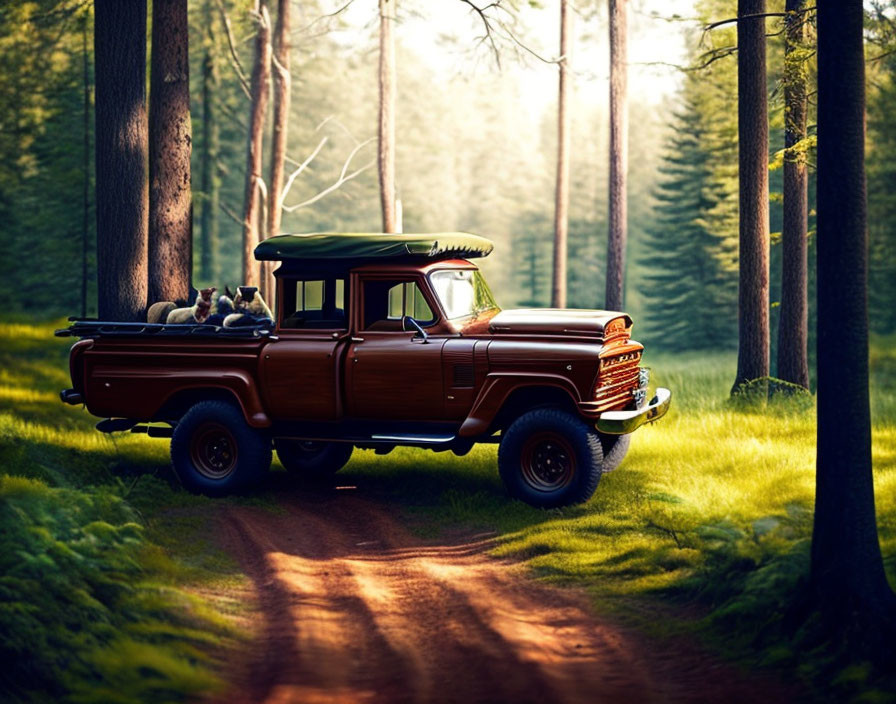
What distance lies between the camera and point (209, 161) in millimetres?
40406

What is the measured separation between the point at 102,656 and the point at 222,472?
523cm

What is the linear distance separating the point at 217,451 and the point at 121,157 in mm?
4931

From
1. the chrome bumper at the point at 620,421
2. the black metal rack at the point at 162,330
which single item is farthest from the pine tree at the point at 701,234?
the black metal rack at the point at 162,330

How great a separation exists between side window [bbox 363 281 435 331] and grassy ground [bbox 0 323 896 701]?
209cm

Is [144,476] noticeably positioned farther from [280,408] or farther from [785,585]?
[785,585]

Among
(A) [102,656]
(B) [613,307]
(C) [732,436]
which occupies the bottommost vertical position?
(A) [102,656]

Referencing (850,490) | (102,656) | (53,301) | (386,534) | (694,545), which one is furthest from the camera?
(53,301)

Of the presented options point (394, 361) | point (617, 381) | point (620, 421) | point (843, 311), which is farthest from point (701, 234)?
point (843, 311)

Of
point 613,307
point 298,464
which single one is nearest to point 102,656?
point 298,464

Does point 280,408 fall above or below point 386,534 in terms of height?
above

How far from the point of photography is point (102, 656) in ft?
25.0

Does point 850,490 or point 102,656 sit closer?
point 102,656

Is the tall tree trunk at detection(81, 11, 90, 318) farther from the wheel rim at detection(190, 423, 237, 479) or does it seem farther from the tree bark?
Result: the wheel rim at detection(190, 423, 237, 479)

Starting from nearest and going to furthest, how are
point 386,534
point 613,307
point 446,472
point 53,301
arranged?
1. point 386,534
2. point 446,472
3. point 613,307
4. point 53,301
